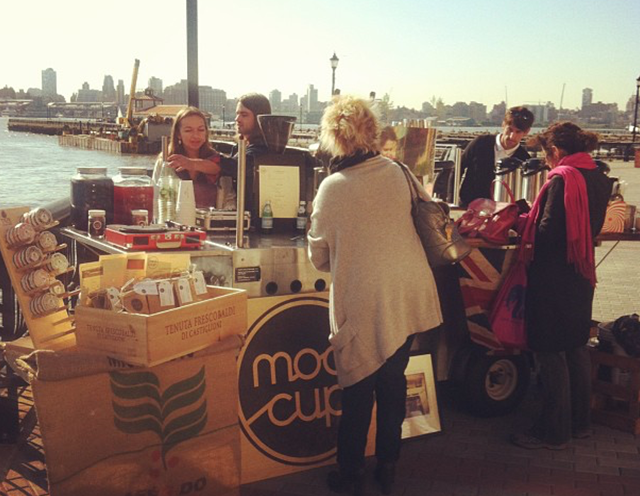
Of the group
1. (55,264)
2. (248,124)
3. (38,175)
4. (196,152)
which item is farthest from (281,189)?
(38,175)

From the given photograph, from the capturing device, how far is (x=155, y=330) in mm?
2730

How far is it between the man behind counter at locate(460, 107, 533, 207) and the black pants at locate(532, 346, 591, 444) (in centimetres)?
195

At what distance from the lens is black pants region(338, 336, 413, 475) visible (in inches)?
131

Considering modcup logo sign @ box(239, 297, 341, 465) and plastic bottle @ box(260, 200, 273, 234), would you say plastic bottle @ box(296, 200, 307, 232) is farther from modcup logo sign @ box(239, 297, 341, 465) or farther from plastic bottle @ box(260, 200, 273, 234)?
modcup logo sign @ box(239, 297, 341, 465)

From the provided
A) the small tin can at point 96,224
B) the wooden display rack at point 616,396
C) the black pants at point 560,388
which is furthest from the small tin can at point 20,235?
the wooden display rack at point 616,396

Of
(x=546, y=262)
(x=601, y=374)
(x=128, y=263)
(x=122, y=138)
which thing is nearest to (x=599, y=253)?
(x=601, y=374)

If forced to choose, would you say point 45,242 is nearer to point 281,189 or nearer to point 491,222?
point 281,189

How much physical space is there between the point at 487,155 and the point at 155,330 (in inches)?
150

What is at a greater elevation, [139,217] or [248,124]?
[248,124]

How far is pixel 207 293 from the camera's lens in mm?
3158

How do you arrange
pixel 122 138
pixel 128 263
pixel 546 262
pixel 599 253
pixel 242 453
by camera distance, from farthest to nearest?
pixel 122 138
pixel 599 253
pixel 546 262
pixel 242 453
pixel 128 263

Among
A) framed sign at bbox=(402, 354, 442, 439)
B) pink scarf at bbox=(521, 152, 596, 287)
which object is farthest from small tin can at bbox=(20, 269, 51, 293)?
pink scarf at bbox=(521, 152, 596, 287)

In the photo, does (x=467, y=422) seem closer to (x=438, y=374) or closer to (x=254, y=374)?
(x=438, y=374)

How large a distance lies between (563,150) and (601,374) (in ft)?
4.90
